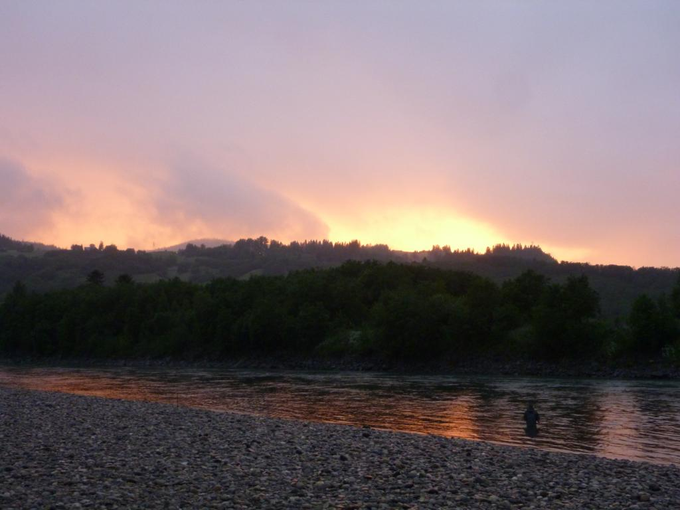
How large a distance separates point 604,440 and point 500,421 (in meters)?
6.57

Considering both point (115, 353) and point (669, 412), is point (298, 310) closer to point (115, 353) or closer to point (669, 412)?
point (115, 353)

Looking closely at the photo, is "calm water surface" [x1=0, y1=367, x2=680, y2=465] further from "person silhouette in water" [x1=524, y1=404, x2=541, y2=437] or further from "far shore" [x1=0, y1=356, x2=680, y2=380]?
"far shore" [x1=0, y1=356, x2=680, y2=380]

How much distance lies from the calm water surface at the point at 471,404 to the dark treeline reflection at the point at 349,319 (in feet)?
59.8

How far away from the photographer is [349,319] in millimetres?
111812

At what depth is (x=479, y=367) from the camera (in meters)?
80.0

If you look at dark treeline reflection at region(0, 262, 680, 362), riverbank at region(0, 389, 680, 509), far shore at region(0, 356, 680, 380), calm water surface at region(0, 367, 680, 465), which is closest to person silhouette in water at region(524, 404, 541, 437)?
calm water surface at region(0, 367, 680, 465)

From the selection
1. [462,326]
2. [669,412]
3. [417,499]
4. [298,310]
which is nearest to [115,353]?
[298,310]

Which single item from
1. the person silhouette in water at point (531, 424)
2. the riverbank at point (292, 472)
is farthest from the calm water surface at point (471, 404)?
the riverbank at point (292, 472)

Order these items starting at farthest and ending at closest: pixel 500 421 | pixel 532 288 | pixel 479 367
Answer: pixel 532 288 < pixel 479 367 < pixel 500 421

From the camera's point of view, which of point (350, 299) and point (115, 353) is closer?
point (350, 299)

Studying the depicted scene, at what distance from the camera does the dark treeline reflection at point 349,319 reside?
255ft

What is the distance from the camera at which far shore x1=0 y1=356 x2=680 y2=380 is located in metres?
67.8

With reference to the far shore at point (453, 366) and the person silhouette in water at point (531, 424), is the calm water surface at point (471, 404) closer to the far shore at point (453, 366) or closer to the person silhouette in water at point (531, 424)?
the person silhouette in water at point (531, 424)

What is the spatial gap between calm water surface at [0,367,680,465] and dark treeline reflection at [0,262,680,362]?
59.8 feet
